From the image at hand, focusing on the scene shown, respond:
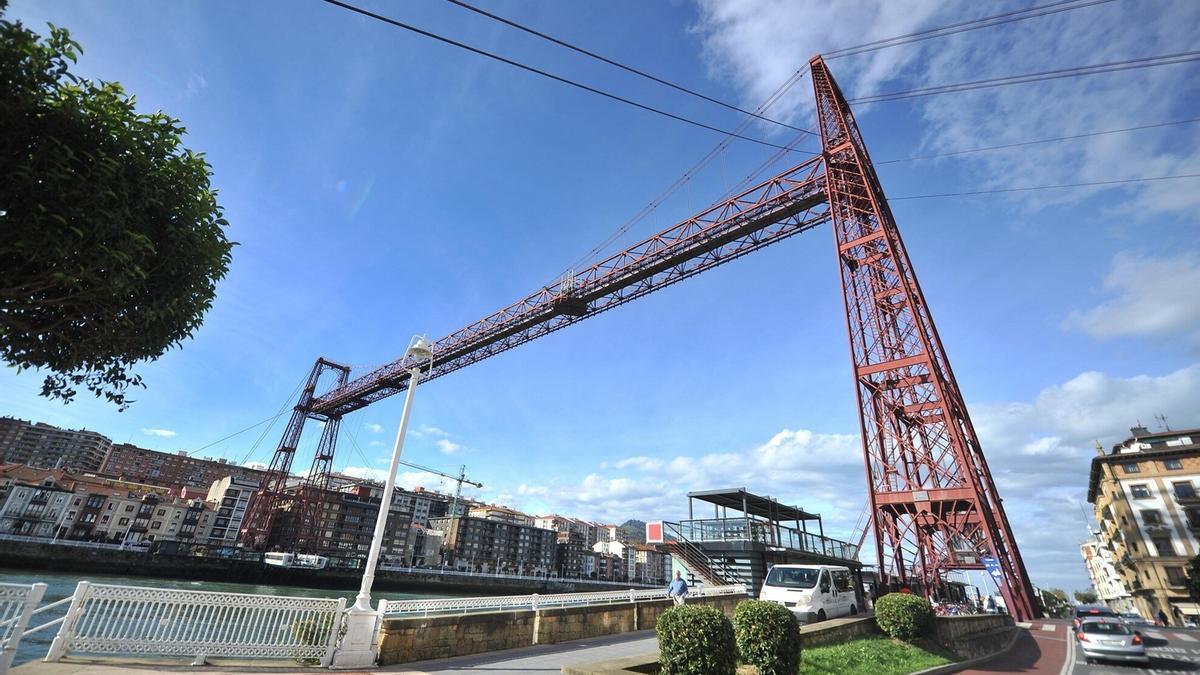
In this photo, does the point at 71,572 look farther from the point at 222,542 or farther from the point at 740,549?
the point at 740,549

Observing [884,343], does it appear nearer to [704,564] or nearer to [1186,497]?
[704,564]

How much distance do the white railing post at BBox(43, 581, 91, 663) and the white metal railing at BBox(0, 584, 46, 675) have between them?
36 centimetres

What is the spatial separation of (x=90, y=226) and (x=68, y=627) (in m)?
4.54

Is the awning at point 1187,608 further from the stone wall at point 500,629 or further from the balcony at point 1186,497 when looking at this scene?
the stone wall at point 500,629

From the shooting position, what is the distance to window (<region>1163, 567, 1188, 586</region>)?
36.6 m

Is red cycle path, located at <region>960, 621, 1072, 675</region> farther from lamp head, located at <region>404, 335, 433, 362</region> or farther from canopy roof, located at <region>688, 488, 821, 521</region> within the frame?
lamp head, located at <region>404, 335, 433, 362</region>

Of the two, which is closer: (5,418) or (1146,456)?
(1146,456)

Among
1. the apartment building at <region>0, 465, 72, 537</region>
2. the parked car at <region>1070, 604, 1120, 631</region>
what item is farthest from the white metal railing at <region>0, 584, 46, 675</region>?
the apartment building at <region>0, 465, 72, 537</region>

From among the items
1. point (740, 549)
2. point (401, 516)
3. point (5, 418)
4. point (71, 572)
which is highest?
point (5, 418)

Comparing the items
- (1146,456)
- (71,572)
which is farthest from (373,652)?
(1146,456)

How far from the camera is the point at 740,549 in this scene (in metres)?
17.5

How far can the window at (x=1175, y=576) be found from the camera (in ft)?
120

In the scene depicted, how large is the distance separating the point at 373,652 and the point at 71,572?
52.6 meters

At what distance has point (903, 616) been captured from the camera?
415 inches
